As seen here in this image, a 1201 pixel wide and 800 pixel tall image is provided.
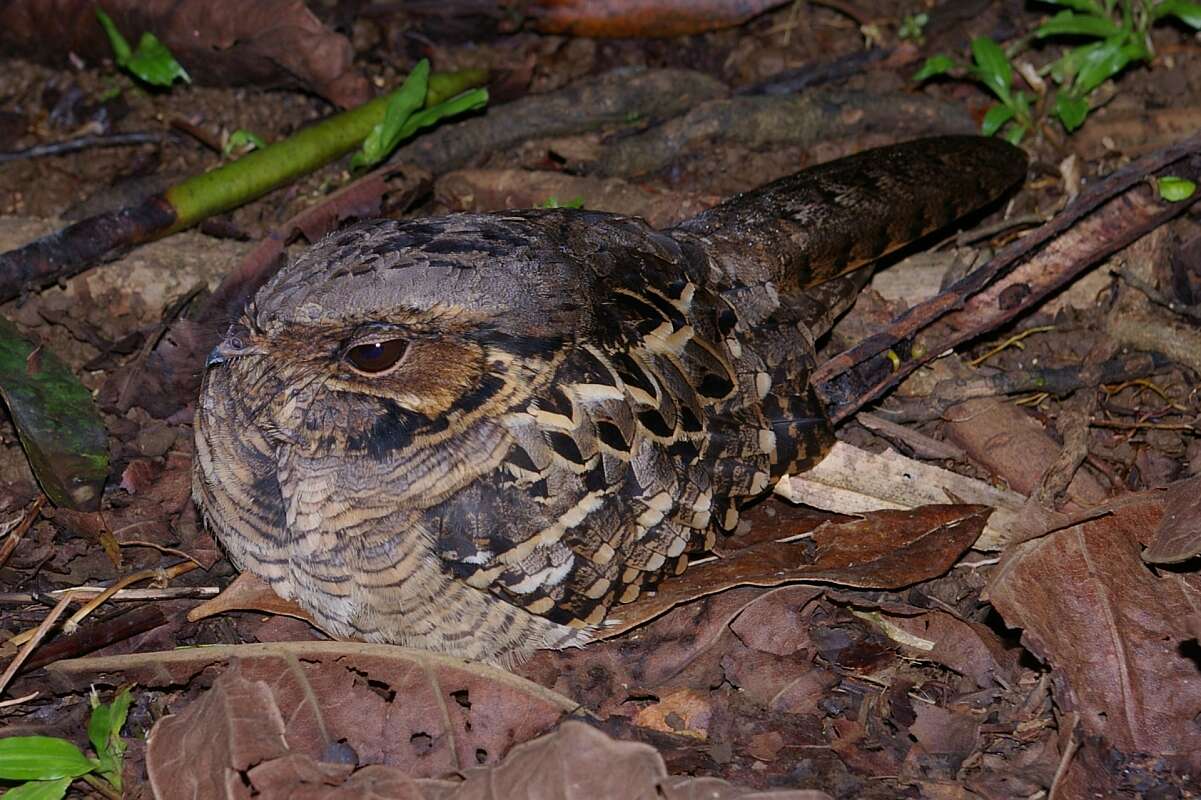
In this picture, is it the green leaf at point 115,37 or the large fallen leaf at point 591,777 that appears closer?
the large fallen leaf at point 591,777

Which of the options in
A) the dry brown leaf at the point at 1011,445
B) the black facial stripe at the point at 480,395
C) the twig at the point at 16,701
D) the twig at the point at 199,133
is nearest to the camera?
the black facial stripe at the point at 480,395


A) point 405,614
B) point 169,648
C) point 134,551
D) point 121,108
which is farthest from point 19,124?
point 405,614

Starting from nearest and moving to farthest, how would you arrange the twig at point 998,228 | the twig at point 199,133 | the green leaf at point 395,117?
the twig at point 998,228 → the green leaf at point 395,117 → the twig at point 199,133

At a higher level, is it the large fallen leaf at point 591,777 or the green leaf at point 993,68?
the green leaf at point 993,68

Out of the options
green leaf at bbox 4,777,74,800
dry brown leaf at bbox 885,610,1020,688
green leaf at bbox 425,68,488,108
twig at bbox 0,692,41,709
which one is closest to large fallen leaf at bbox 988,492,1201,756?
dry brown leaf at bbox 885,610,1020,688

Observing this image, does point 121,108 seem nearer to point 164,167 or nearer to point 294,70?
point 164,167

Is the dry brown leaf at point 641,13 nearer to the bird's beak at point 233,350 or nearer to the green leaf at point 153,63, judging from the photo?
the green leaf at point 153,63

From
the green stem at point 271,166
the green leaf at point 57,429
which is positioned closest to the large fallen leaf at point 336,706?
the green leaf at point 57,429
